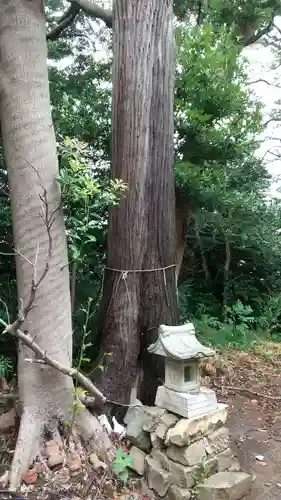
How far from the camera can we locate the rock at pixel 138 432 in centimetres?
247

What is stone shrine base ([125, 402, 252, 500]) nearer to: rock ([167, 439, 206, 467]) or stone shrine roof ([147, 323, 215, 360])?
rock ([167, 439, 206, 467])

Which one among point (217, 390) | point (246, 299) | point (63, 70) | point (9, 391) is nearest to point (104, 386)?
point (9, 391)

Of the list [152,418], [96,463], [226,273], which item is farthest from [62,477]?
[226,273]

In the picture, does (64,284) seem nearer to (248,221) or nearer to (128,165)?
(128,165)

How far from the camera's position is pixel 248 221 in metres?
5.69

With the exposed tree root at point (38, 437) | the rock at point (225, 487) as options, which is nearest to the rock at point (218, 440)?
the rock at point (225, 487)

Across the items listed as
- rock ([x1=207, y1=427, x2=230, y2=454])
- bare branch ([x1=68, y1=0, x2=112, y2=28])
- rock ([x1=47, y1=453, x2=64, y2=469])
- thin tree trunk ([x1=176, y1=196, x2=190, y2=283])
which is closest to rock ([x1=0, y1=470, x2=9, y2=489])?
rock ([x1=47, y1=453, x2=64, y2=469])

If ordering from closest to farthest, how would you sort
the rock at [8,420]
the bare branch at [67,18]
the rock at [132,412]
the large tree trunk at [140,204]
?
the rock at [8,420] → the rock at [132,412] → the large tree trunk at [140,204] → the bare branch at [67,18]

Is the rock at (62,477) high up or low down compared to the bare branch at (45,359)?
down

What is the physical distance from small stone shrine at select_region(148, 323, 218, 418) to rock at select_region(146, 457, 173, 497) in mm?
305

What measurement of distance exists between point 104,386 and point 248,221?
3664 millimetres

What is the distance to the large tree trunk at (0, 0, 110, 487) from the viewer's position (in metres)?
2.29

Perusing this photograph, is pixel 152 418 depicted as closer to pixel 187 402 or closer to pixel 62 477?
pixel 187 402

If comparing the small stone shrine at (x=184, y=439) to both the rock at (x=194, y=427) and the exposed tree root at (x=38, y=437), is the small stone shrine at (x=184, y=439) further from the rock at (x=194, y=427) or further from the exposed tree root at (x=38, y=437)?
the exposed tree root at (x=38, y=437)
